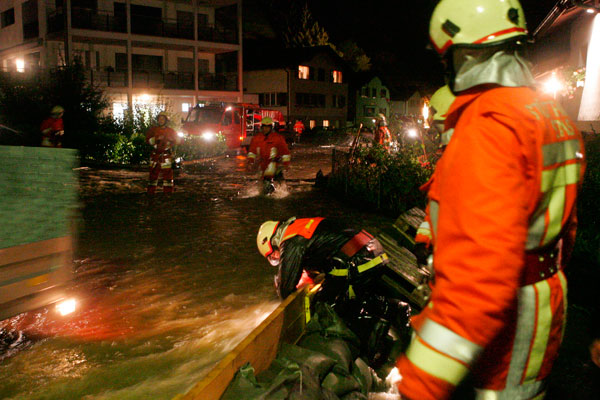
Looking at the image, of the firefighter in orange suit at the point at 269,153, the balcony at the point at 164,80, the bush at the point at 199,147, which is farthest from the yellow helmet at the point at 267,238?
the balcony at the point at 164,80

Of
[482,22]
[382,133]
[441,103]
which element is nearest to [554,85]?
[382,133]

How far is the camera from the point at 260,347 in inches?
125

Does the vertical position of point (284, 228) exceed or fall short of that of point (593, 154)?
it falls short

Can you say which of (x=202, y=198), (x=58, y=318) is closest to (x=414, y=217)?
(x=58, y=318)

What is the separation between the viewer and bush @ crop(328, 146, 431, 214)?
1021 cm

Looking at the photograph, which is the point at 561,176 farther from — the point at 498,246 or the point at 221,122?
the point at 221,122

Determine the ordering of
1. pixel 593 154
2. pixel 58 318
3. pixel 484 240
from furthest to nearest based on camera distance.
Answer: pixel 593 154 → pixel 58 318 → pixel 484 240

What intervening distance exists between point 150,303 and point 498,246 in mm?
5047

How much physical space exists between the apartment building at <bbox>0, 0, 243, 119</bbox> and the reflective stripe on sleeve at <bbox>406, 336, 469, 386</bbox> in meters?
26.1

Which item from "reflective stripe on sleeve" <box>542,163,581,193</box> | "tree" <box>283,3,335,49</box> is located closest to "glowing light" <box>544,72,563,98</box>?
"reflective stripe on sleeve" <box>542,163,581,193</box>

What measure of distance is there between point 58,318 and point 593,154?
8.44 metres

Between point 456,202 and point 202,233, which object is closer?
point 456,202

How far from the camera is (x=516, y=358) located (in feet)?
4.88

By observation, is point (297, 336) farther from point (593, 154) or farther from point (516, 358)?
point (593, 154)
